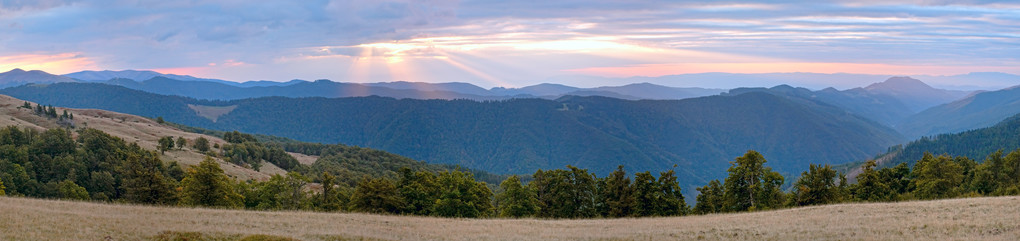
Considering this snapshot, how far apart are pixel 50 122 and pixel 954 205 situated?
226m

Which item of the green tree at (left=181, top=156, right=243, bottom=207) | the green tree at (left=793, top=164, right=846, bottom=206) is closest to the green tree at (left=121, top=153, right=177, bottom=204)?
the green tree at (left=181, top=156, right=243, bottom=207)

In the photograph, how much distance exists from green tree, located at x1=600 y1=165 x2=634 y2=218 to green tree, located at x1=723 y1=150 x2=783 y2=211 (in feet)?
36.7

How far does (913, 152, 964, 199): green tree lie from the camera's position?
218 ft

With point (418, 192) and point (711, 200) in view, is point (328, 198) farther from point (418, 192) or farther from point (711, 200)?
point (711, 200)

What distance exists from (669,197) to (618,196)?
17.5 feet

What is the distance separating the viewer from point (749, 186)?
61438 mm

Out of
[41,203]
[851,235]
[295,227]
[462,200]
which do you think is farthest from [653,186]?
[41,203]

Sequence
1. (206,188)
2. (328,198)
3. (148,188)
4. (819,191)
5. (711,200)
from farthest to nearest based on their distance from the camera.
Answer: (328,198)
(711,200)
(819,191)
(148,188)
(206,188)

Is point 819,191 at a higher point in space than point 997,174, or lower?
lower

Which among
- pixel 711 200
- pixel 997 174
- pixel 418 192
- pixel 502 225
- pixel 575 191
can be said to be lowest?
pixel 711 200

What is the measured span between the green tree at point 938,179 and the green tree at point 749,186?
1931 centimetres

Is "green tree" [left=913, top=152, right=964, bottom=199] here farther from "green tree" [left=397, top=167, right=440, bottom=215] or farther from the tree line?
"green tree" [left=397, top=167, right=440, bottom=215]

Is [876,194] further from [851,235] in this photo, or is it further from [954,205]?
[851,235]

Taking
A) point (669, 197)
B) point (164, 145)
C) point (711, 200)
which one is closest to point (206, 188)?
point (669, 197)
